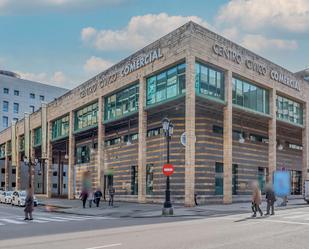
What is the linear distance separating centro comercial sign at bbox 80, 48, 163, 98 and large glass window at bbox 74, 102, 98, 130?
153cm

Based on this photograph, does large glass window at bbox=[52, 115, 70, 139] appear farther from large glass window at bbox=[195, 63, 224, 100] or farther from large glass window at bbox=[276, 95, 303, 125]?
large glass window at bbox=[276, 95, 303, 125]

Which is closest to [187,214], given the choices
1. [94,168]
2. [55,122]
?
[94,168]

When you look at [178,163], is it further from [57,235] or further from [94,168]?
[57,235]

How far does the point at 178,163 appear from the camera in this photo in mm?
35844

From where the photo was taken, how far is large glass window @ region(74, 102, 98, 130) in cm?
4419

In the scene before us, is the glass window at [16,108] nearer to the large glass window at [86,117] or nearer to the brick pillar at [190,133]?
the large glass window at [86,117]

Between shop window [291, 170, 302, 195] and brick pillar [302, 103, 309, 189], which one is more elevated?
brick pillar [302, 103, 309, 189]

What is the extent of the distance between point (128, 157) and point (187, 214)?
60.4ft

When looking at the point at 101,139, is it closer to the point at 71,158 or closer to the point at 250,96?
the point at 71,158

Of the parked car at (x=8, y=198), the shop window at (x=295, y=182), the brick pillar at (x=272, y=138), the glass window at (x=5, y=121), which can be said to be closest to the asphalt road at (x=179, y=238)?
the brick pillar at (x=272, y=138)

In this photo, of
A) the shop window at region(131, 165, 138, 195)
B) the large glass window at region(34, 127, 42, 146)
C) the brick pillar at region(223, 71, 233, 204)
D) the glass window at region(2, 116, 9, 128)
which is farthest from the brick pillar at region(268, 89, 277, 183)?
the glass window at region(2, 116, 9, 128)

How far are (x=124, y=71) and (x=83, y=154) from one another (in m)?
16.4

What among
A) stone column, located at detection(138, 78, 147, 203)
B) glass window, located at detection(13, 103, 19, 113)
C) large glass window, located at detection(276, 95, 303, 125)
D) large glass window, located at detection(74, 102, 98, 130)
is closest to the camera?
stone column, located at detection(138, 78, 147, 203)

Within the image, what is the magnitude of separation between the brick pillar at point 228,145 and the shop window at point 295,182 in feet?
59.6
